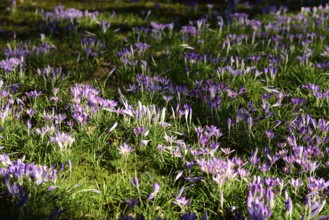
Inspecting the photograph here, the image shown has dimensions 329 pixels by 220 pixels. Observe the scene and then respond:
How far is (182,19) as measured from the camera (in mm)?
9031

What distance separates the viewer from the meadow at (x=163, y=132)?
305 cm

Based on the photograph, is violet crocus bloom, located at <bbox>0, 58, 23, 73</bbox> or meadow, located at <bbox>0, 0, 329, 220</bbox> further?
violet crocus bloom, located at <bbox>0, 58, 23, 73</bbox>

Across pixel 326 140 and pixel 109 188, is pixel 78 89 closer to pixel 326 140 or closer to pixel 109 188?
pixel 109 188

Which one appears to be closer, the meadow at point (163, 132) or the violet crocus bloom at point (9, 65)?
the meadow at point (163, 132)

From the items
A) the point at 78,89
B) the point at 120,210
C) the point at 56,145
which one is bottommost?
the point at 120,210

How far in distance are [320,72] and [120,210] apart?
12.0 feet

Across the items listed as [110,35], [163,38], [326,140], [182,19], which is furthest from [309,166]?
[182,19]

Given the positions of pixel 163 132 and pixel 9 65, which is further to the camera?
pixel 9 65

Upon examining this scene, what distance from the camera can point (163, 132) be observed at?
408 centimetres

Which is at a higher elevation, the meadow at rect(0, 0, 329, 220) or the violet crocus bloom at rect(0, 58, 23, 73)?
the violet crocus bloom at rect(0, 58, 23, 73)

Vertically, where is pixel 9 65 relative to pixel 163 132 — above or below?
above

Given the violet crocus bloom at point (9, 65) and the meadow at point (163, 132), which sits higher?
the violet crocus bloom at point (9, 65)

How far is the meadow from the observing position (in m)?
3.05

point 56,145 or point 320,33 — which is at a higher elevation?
point 320,33
